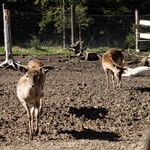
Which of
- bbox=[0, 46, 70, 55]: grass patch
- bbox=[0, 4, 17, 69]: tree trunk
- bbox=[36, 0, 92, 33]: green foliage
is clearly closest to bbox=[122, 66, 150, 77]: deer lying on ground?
bbox=[0, 4, 17, 69]: tree trunk

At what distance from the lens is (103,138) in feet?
Answer: 25.4

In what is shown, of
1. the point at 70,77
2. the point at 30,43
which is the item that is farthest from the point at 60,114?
the point at 30,43

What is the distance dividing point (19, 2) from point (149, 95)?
1759 cm

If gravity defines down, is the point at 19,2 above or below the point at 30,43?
above

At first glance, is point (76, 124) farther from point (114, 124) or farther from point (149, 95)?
point (149, 95)

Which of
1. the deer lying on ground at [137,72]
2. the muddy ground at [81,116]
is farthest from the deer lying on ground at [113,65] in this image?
the deer lying on ground at [137,72]

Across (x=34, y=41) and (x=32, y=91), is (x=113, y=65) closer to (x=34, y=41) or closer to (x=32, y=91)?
(x=32, y=91)

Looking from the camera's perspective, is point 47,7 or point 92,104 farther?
point 47,7

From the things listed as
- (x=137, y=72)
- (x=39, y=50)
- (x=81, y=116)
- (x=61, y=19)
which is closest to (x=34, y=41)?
(x=39, y=50)

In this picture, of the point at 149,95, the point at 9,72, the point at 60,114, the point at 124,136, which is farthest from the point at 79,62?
the point at 124,136

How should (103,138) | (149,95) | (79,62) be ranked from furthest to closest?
(79,62) → (149,95) → (103,138)

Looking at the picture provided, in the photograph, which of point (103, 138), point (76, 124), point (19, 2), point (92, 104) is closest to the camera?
point (103, 138)

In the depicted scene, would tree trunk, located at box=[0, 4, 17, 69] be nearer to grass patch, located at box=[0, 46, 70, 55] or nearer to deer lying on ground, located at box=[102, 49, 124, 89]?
deer lying on ground, located at box=[102, 49, 124, 89]

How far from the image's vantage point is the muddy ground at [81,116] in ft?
24.6
